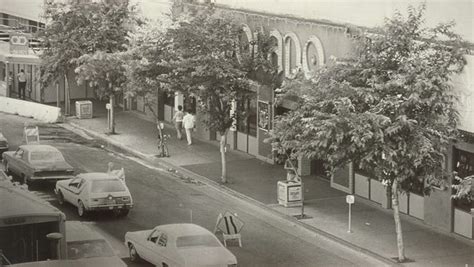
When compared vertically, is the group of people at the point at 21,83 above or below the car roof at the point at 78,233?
above

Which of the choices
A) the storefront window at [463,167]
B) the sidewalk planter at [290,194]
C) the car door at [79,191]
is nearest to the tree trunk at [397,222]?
the storefront window at [463,167]

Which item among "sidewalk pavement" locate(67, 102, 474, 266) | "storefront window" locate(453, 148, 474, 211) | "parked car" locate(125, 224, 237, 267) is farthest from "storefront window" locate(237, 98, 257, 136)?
"parked car" locate(125, 224, 237, 267)

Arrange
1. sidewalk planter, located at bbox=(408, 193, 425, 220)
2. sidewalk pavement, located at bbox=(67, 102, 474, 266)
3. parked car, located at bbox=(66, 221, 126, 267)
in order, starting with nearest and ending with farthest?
parked car, located at bbox=(66, 221, 126, 267), sidewalk pavement, located at bbox=(67, 102, 474, 266), sidewalk planter, located at bbox=(408, 193, 425, 220)

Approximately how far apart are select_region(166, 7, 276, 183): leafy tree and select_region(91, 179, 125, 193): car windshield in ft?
17.5

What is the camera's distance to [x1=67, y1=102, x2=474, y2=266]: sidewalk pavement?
2322 centimetres

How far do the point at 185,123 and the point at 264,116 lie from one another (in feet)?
12.5

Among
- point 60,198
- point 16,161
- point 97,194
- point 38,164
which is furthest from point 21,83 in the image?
point 97,194

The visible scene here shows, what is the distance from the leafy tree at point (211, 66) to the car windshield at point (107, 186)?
532 centimetres

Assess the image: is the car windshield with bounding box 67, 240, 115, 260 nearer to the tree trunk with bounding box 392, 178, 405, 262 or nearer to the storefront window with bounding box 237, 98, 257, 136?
the tree trunk with bounding box 392, 178, 405, 262

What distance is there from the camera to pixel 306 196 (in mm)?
28984

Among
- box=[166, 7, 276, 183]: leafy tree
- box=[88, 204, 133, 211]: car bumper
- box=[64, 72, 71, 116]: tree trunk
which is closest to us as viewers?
box=[88, 204, 133, 211]: car bumper

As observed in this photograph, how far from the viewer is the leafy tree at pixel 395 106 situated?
20891 millimetres

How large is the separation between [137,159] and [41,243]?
15678mm

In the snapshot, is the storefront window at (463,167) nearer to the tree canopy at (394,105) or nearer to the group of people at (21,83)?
the tree canopy at (394,105)
